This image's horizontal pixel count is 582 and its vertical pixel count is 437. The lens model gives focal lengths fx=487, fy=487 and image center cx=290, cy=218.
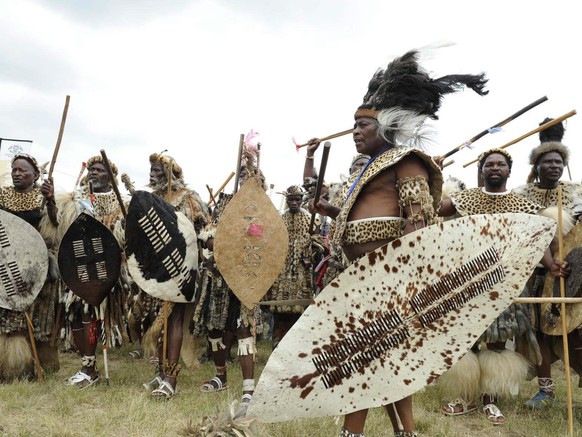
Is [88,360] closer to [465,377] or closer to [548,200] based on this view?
[465,377]

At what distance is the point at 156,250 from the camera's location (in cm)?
399

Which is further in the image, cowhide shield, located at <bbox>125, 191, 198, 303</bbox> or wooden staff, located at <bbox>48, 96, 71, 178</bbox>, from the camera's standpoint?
wooden staff, located at <bbox>48, 96, 71, 178</bbox>

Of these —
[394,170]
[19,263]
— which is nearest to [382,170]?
[394,170]

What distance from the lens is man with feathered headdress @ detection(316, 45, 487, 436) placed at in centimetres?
238

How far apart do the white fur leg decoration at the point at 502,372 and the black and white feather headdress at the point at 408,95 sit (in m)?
2.12

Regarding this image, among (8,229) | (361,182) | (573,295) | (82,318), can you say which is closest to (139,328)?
(82,318)

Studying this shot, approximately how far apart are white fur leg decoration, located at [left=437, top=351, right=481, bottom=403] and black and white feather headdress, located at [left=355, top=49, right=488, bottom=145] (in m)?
2.07

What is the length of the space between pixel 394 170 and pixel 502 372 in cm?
222

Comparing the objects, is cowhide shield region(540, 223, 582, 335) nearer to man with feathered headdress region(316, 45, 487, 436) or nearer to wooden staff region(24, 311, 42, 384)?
man with feathered headdress region(316, 45, 487, 436)

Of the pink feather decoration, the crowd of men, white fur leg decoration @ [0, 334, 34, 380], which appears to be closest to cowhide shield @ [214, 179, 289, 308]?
the pink feather decoration

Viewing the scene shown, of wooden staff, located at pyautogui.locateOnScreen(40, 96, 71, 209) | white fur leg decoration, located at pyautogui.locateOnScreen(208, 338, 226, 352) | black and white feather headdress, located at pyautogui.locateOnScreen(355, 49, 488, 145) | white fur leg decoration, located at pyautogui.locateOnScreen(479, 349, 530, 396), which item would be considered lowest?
white fur leg decoration, located at pyautogui.locateOnScreen(479, 349, 530, 396)

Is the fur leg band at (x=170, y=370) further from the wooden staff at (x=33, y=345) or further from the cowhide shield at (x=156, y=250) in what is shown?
the wooden staff at (x=33, y=345)

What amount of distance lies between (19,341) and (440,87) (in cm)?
430

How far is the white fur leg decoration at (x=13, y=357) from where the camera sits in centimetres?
450
